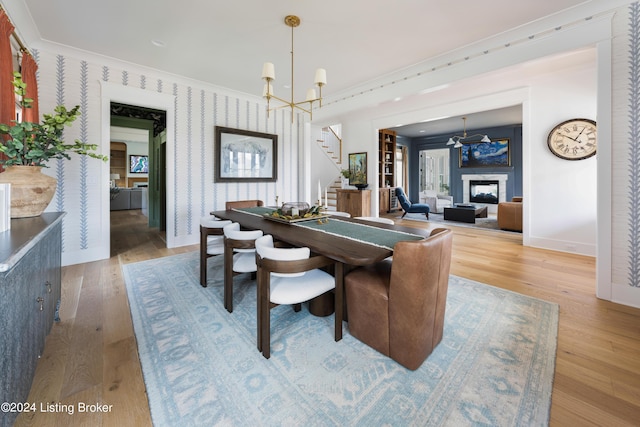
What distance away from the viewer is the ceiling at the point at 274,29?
8.25ft

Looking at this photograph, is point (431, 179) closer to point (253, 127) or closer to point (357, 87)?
point (357, 87)

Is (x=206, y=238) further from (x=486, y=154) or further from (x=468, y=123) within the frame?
(x=486, y=154)

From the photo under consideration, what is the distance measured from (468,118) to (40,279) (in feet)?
28.7

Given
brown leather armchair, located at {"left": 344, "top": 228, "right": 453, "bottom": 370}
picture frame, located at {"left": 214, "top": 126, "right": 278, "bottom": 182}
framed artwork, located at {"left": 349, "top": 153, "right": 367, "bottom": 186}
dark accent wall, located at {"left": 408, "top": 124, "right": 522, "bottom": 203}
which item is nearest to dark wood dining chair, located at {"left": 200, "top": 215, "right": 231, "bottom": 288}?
brown leather armchair, located at {"left": 344, "top": 228, "right": 453, "bottom": 370}

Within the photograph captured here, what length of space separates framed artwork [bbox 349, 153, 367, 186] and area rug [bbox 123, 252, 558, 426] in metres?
4.34

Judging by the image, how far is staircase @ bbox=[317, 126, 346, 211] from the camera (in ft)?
26.1

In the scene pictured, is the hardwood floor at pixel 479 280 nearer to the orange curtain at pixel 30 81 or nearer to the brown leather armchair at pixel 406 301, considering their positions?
the brown leather armchair at pixel 406 301

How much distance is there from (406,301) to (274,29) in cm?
307

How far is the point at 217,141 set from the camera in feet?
15.4

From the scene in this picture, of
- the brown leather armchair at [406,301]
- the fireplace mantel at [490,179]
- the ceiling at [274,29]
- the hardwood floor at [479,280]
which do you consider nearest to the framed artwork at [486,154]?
the fireplace mantel at [490,179]

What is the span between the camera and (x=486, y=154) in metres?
8.79

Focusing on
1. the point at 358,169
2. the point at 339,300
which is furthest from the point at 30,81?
the point at 358,169

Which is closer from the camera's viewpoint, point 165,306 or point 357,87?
point 165,306

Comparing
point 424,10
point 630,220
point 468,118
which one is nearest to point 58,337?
point 424,10
